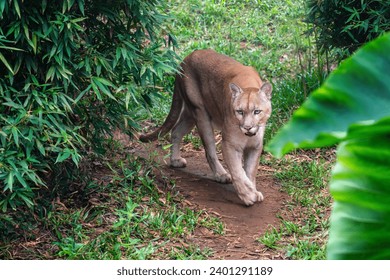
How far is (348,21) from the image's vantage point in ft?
22.9

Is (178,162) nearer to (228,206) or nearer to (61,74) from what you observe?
(228,206)

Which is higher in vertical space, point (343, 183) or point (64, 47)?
point (343, 183)

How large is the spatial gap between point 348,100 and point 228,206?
16.7 feet

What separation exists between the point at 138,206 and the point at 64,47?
5.06 ft

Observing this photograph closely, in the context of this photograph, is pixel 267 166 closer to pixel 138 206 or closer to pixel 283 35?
pixel 138 206

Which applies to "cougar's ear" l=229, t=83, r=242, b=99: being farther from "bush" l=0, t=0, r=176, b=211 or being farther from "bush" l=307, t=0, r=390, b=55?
"bush" l=307, t=0, r=390, b=55

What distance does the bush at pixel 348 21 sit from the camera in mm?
6922

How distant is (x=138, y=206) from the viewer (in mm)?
5988

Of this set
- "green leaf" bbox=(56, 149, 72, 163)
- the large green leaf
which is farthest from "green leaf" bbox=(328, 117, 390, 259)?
"green leaf" bbox=(56, 149, 72, 163)

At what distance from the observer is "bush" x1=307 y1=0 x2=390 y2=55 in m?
6.92

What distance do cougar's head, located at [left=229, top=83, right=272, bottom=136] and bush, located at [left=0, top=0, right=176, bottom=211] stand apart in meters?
0.64

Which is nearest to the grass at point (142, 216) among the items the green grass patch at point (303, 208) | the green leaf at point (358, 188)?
the green grass patch at point (303, 208)

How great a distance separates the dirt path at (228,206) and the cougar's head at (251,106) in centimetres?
71

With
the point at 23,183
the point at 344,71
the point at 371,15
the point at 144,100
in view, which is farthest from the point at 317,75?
the point at 344,71
